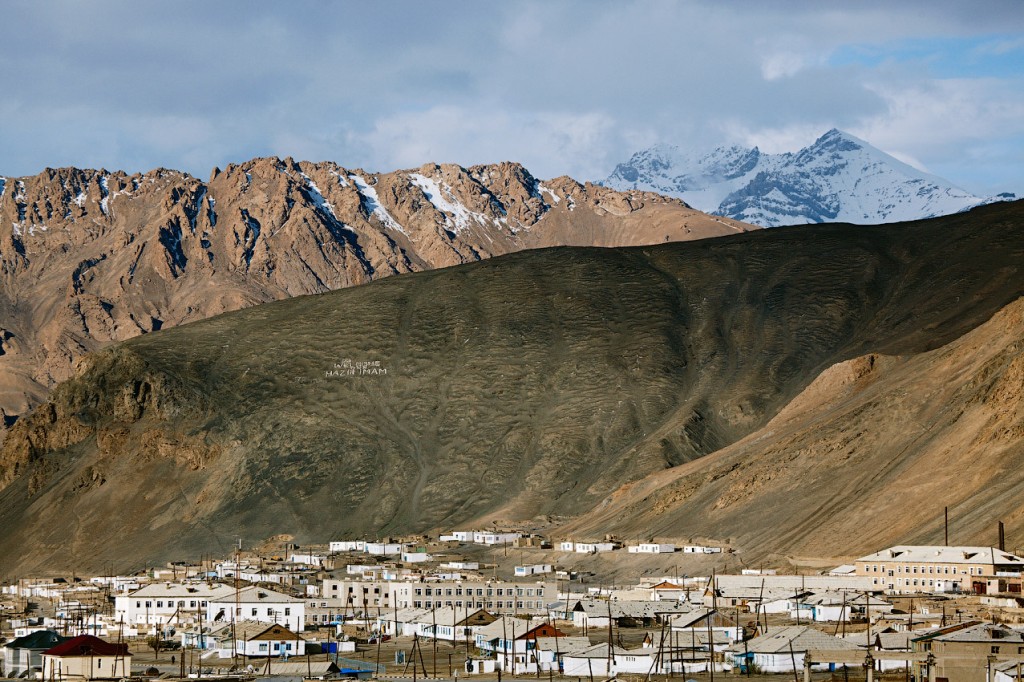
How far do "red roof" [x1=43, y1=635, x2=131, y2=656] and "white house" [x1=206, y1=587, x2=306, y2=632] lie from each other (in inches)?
1568

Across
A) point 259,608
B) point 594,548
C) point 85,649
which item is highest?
point 594,548

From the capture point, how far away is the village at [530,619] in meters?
94.1

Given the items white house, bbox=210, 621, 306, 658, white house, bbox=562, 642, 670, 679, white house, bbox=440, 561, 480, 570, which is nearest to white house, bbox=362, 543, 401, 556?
white house, bbox=440, 561, 480, 570

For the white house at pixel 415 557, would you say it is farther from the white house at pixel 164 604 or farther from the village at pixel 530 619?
the white house at pixel 164 604

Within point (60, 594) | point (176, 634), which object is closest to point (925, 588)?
point (176, 634)

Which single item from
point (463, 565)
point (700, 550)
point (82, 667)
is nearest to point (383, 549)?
point (463, 565)

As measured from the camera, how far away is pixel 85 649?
93.6 metres

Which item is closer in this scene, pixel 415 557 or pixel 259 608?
pixel 259 608

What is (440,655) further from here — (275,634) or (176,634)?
(176,634)

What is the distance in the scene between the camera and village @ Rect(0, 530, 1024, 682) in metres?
94.1

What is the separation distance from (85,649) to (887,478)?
99649mm

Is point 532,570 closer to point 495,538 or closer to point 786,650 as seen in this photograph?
point 495,538

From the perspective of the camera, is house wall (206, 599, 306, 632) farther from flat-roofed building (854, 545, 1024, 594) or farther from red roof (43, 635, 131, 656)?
flat-roofed building (854, 545, 1024, 594)

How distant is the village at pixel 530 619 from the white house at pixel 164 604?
0.19 m
